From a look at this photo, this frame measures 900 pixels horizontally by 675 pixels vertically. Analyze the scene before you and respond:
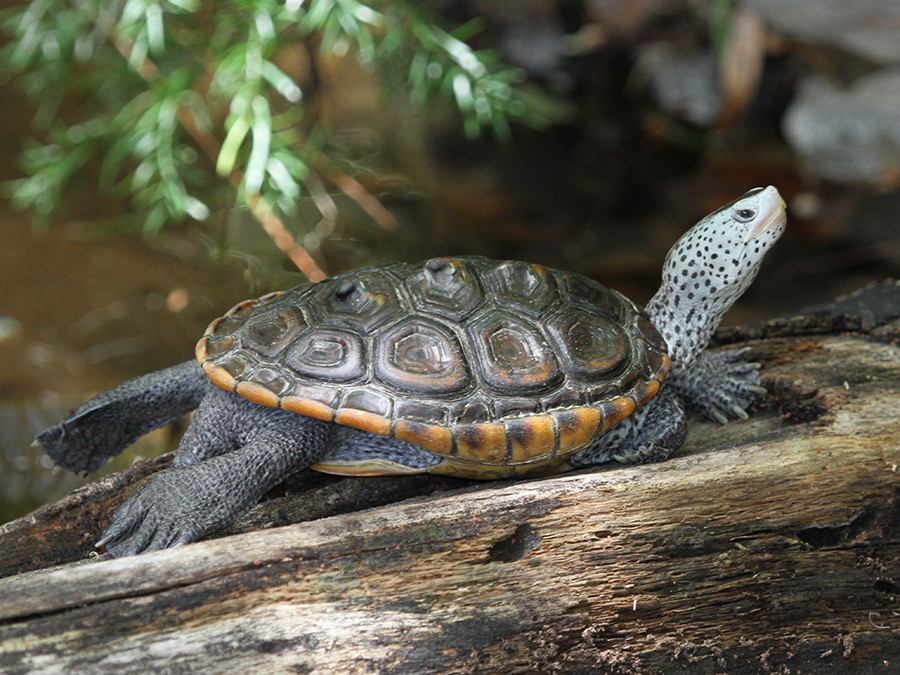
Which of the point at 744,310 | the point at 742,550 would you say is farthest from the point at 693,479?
the point at 744,310

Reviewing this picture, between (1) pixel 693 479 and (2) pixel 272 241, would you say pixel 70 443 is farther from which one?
(2) pixel 272 241

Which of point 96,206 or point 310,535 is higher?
point 96,206

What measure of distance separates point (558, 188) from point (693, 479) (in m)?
4.29

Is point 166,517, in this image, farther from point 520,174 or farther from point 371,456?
point 520,174

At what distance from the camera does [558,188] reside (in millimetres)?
5684

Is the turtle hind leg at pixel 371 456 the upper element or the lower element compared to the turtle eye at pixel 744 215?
lower

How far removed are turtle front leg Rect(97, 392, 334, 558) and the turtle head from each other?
104 cm

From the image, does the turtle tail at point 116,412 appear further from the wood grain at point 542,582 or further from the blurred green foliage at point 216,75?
the blurred green foliage at point 216,75

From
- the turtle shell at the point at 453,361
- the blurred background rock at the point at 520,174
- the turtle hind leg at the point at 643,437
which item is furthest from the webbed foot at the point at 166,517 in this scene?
the blurred background rock at the point at 520,174

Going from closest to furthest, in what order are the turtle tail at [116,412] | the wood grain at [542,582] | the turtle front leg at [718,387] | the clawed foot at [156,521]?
the wood grain at [542,582] < the clawed foot at [156,521] < the turtle tail at [116,412] < the turtle front leg at [718,387]

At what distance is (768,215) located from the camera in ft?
6.17

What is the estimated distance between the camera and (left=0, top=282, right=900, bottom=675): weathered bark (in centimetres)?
135

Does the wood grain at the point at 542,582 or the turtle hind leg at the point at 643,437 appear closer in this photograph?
the wood grain at the point at 542,582

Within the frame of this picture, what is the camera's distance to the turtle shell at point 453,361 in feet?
5.57
